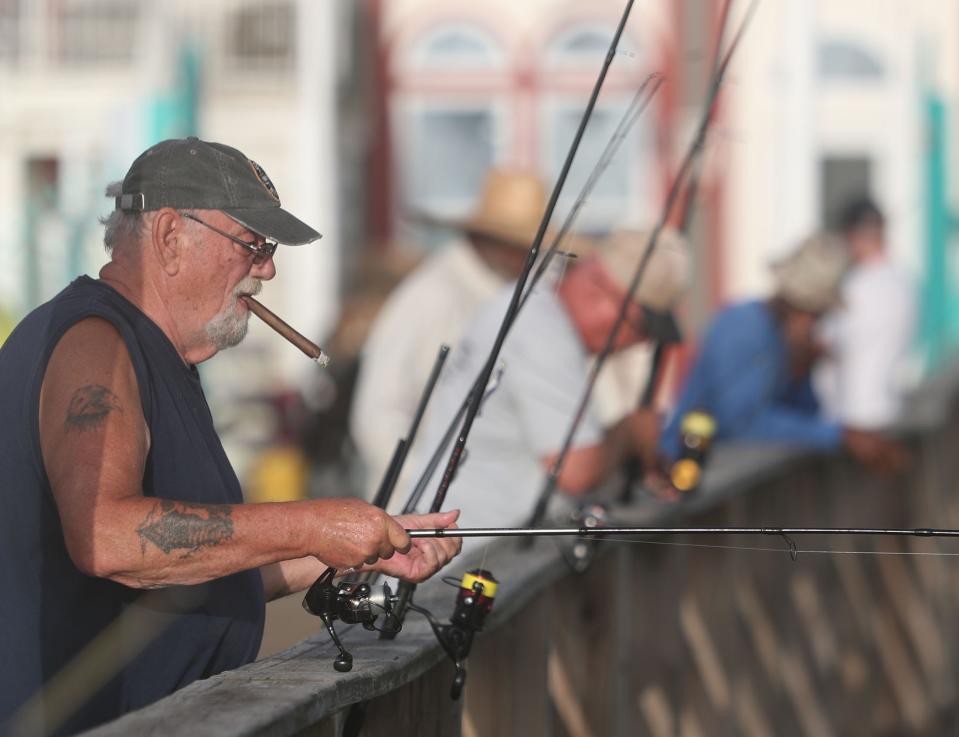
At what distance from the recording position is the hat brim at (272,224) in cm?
278

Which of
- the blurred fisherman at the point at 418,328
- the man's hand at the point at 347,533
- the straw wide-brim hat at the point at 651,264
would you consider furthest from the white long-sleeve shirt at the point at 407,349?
the man's hand at the point at 347,533

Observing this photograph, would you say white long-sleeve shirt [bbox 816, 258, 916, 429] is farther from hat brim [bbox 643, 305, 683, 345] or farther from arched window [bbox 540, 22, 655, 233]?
arched window [bbox 540, 22, 655, 233]

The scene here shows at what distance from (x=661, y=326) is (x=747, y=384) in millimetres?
1472

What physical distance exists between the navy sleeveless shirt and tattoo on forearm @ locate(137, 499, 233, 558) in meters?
0.16

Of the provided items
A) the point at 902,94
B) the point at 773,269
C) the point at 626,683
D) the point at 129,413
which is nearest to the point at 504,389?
the point at 626,683

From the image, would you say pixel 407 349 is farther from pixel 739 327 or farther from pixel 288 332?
pixel 288 332

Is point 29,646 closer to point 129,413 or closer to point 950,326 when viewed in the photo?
point 129,413

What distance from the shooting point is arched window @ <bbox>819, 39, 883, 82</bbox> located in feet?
55.1

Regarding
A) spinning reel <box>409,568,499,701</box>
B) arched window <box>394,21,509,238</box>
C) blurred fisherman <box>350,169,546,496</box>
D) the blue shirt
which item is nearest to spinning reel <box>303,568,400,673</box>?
spinning reel <box>409,568,499,701</box>

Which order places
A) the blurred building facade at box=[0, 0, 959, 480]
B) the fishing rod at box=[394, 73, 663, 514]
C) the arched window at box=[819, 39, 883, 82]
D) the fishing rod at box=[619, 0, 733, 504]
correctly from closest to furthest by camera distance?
the fishing rod at box=[394, 73, 663, 514] → the fishing rod at box=[619, 0, 733, 504] → the blurred building facade at box=[0, 0, 959, 480] → the arched window at box=[819, 39, 883, 82]

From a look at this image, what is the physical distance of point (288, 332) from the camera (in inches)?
117

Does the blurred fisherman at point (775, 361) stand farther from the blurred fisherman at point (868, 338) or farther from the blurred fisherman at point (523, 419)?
the blurred fisherman at point (868, 338)

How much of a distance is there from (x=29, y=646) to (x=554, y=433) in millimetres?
1983

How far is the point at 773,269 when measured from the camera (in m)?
6.83
